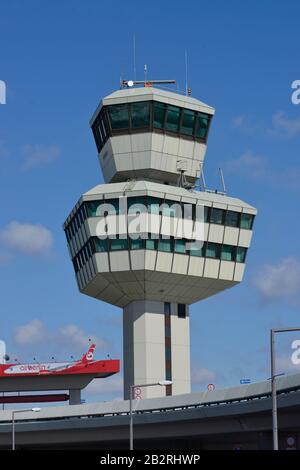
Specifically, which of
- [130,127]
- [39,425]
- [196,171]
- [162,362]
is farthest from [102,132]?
[39,425]

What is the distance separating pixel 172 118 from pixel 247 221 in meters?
15.1

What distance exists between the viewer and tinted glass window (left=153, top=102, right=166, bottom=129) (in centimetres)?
9456

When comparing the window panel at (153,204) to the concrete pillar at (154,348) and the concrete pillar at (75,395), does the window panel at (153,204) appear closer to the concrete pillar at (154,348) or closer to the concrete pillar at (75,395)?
the concrete pillar at (154,348)

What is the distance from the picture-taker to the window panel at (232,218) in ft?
312

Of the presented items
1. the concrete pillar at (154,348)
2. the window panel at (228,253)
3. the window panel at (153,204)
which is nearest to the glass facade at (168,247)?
the window panel at (228,253)

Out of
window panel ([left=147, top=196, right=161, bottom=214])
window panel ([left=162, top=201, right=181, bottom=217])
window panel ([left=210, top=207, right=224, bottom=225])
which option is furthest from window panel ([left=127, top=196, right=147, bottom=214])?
window panel ([left=210, top=207, right=224, bottom=225])

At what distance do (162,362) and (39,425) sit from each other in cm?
1565

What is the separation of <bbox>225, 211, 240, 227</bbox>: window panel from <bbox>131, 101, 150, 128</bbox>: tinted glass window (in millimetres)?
14117

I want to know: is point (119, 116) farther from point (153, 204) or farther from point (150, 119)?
point (153, 204)

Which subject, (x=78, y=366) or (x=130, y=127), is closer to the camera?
(x=130, y=127)

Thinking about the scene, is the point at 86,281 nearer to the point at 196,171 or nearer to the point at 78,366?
the point at 196,171

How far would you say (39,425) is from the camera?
88375 millimetres

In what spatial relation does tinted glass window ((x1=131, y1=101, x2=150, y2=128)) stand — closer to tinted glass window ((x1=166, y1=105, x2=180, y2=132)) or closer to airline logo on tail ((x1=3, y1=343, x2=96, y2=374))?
tinted glass window ((x1=166, y1=105, x2=180, y2=132))

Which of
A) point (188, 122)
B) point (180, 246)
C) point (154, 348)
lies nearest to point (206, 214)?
point (180, 246)
